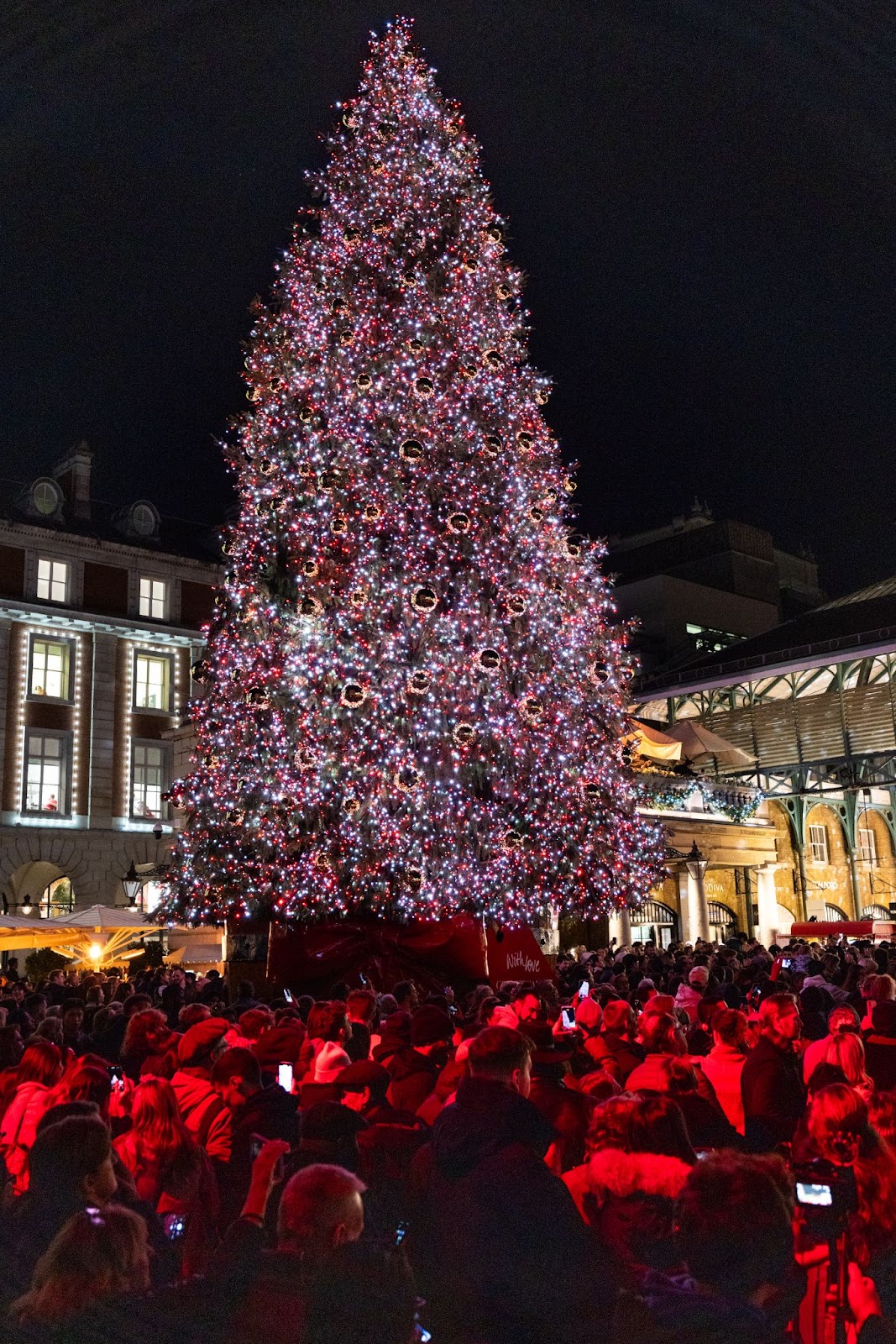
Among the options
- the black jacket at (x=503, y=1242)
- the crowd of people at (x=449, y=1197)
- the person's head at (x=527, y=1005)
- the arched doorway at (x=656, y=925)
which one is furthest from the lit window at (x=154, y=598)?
the black jacket at (x=503, y=1242)

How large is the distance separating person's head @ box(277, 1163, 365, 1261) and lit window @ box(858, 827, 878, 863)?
43679 millimetres

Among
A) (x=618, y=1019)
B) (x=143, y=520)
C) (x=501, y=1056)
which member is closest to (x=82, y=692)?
(x=143, y=520)

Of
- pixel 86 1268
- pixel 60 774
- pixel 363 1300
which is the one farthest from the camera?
pixel 60 774

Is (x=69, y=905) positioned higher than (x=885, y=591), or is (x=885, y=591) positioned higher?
(x=885, y=591)

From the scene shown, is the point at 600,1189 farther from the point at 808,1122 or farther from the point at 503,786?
the point at 503,786

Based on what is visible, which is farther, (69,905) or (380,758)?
(69,905)

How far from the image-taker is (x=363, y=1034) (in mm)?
8633

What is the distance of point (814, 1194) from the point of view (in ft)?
13.8

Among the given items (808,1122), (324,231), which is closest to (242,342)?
(324,231)

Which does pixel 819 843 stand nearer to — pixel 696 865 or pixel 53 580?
pixel 696 865

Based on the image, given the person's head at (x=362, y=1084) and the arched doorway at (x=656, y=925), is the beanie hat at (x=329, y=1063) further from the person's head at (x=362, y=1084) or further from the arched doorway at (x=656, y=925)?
Answer: the arched doorway at (x=656, y=925)

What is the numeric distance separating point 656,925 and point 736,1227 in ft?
95.4

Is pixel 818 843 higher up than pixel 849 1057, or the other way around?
pixel 818 843

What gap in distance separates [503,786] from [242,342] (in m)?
9.25
